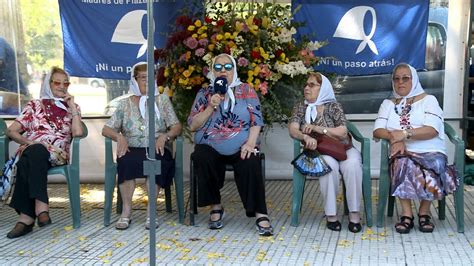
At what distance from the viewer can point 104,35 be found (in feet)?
19.3

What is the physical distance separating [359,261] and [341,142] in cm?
103

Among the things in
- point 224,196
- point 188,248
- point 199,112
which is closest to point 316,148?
point 199,112

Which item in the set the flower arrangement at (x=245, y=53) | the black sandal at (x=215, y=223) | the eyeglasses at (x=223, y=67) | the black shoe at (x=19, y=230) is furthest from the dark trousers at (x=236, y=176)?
the black shoe at (x=19, y=230)

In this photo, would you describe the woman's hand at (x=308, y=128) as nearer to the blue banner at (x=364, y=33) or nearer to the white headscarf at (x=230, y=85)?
the white headscarf at (x=230, y=85)

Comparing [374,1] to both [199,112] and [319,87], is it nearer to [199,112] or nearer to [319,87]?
[319,87]

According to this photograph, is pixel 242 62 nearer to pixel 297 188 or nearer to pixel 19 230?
pixel 297 188

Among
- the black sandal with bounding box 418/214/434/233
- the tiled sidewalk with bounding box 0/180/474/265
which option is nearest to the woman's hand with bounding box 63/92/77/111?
the tiled sidewalk with bounding box 0/180/474/265

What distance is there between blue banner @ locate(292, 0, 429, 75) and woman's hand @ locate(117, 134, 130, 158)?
2231mm

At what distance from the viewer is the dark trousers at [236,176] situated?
13.9ft

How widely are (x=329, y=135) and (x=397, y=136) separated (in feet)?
1.59

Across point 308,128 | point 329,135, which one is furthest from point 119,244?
point 329,135

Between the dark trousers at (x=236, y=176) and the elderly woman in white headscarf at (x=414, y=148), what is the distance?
0.97 metres

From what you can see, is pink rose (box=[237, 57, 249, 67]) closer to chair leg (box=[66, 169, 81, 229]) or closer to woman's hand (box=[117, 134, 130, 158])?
woman's hand (box=[117, 134, 130, 158])

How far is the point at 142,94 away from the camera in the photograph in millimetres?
4566
